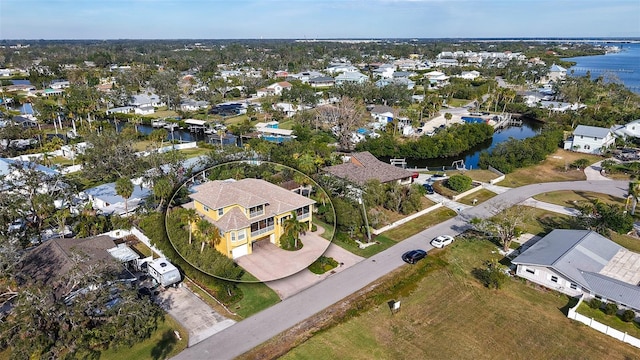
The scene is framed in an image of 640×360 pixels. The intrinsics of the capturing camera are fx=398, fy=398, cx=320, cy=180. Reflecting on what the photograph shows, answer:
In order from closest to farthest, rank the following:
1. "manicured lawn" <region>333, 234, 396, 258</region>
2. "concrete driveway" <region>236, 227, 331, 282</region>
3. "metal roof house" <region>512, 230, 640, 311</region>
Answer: "metal roof house" <region>512, 230, 640, 311</region> < "concrete driveway" <region>236, 227, 331, 282</region> < "manicured lawn" <region>333, 234, 396, 258</region>

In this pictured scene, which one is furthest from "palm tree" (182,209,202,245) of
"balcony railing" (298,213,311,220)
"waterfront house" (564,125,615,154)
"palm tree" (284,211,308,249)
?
"waterfront house" (564,125,615,154)

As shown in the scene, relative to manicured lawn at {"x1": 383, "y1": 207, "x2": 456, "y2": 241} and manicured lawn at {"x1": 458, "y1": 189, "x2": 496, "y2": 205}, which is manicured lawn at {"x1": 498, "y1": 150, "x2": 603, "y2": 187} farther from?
manicured lawn at {"x1": 383, "y1": 207, "x2": 456, "y2": 241}

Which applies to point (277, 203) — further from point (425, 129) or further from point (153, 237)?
point (425, 129)

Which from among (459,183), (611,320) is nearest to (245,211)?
(611,320)

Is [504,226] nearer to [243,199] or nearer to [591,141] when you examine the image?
[243,199]

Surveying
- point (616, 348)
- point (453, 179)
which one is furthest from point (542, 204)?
point (616, 348)

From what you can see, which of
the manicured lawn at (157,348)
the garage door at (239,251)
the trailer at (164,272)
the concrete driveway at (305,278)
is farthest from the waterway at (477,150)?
the manicured lawn at (157,348)
